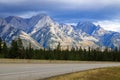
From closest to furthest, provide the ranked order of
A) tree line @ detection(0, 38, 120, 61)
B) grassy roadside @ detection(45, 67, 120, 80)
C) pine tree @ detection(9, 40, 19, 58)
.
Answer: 1. grassy roadside @ detection(45, 67, 120, 80)
2. pine tree @ detection(9, 40, 19, 58)
3. tree line @ detection(0, 38, 120, 61)

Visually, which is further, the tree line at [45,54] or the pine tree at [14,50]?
the tree line at [45,54]

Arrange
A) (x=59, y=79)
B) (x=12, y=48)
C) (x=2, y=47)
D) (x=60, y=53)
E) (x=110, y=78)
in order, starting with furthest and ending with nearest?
(x=60, y=53), (x=2, y=47), (x=12, y=48), (x=110, y=78), (x=59, y=79)

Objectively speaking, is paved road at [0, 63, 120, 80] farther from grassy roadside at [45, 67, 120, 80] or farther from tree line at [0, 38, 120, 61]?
tree line at [0, 38, 120, 61]

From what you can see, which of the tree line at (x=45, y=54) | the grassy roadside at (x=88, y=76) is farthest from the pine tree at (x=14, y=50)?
the grassy roadside at (x=88, y=76)

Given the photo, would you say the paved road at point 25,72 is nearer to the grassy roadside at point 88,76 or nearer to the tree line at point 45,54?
the grassy roadside at point 88,76

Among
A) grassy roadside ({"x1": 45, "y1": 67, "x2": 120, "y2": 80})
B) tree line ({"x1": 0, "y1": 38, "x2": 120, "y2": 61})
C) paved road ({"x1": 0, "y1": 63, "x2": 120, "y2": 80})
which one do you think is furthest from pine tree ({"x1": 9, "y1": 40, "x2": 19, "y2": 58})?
grassy roadside ({"x1": 45, "y1": 67, "x2": 120, "y2": 80})

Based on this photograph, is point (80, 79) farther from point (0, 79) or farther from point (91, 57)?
point (91, 57)

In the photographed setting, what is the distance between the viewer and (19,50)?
113 metres

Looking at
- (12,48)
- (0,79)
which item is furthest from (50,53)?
(0,79)

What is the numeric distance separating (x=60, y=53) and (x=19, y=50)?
43.7 meters

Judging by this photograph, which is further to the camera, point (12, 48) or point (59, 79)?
point (12, 48)

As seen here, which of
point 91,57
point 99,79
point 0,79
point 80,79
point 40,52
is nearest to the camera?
point 0,79

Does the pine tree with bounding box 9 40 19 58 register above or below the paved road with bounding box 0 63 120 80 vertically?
above

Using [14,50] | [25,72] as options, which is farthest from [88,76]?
[14,50]
